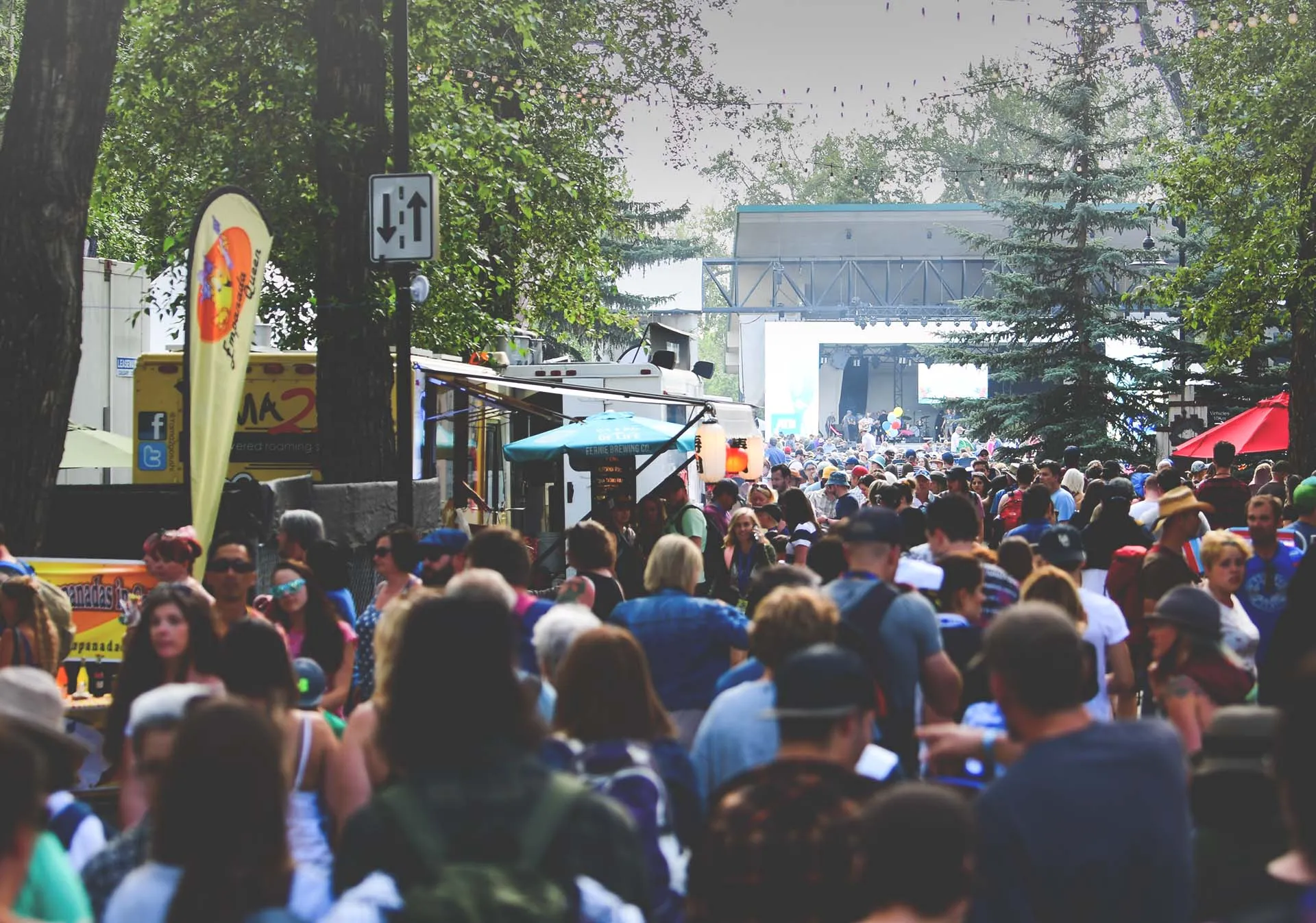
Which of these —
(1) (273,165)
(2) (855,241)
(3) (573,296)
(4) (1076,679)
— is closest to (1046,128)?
(2) (855,241)

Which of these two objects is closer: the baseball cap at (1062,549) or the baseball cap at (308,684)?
the baseball cap at (308,684)

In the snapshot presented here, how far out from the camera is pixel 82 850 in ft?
13.3

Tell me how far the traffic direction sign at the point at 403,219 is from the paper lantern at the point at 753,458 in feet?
47.3

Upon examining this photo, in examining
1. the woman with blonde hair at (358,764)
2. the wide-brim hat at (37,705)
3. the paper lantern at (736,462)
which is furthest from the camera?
the paper lantern at (736,462)

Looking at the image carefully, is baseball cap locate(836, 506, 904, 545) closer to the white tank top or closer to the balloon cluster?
the white tank top

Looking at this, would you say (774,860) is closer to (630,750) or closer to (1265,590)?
(630,750)

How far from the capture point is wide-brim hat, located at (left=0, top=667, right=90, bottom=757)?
3.92 metres

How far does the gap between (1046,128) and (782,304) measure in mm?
39577

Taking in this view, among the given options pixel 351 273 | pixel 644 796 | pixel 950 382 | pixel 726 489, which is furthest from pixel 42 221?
pixel 950 382

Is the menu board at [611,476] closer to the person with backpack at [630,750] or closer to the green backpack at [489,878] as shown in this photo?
the person with backpack at [630,750]

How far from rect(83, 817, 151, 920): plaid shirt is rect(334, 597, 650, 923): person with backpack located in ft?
1.93

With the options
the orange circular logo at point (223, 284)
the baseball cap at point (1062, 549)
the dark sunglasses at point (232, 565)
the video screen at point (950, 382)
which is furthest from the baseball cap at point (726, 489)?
the video screen at point (950, 382)

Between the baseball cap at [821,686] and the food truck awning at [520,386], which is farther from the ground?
the food truck awning at [520,386]

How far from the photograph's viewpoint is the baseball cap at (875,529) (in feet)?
20.5
